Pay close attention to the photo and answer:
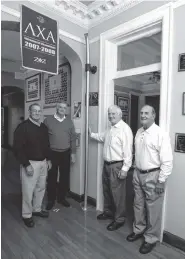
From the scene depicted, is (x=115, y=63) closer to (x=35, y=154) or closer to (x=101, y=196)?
(x=35, y=154)

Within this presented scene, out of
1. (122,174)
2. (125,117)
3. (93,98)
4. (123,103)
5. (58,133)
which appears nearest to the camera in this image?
(122,174)

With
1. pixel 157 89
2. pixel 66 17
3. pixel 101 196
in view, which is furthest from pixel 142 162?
pixel 157 89

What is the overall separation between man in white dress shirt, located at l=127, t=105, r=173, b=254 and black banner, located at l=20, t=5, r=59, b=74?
1.20 meters

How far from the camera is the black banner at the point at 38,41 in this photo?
1.88 metres

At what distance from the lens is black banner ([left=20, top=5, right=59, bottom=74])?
1883mm

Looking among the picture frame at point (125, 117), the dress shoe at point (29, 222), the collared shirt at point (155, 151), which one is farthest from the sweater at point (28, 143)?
the picture frame at point (125, 117)

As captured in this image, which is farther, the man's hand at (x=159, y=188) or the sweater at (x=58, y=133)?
the sweater at (x=58, y=133)

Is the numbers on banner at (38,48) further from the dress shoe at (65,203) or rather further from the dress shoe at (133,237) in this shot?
the dress shoe at (133,237)

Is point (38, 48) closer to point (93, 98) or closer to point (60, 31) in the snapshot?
point (60, 31)

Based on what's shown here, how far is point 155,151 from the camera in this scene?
1.92 m

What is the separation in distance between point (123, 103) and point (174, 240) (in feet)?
10.4

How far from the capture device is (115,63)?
105 inches

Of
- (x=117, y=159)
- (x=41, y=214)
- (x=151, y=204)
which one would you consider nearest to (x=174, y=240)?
(x=151, y=204)

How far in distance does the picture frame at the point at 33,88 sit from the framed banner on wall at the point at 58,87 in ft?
0.97
